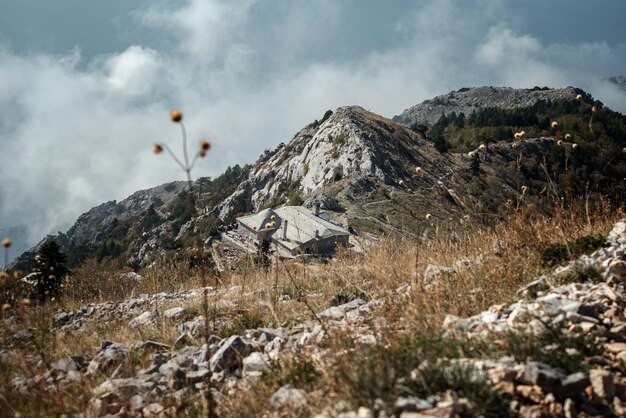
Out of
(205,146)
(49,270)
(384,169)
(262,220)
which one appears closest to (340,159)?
(384,169)

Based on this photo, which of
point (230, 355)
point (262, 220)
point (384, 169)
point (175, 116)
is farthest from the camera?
point (384, 169)

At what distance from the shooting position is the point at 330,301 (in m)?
6.70

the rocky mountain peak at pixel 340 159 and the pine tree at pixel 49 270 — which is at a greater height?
the rocky mountain peak at pixel 340 159

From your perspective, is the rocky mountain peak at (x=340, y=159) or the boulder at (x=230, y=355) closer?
the boulder at (x=230, y=355)

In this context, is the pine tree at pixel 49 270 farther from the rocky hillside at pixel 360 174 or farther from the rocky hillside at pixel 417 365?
the rocky hillside at pixel 360 174

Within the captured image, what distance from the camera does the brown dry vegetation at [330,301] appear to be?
12.2 feet

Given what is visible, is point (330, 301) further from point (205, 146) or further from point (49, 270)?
point (49, 270)

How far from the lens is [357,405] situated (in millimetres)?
2789

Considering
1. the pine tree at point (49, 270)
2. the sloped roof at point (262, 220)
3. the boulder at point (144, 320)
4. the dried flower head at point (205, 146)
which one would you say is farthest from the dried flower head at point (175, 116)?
the pine tree at point (49, 270)

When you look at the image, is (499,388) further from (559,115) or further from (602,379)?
(559,115)

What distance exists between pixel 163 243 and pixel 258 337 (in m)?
83.1

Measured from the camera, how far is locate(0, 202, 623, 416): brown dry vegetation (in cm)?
371

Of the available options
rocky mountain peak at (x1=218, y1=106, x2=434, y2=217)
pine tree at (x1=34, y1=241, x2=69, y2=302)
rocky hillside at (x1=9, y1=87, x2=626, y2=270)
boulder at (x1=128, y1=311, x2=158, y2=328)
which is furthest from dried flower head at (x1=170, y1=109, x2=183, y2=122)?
rocky mountain peak at (x1=218, y1=106, x2=434, y2=217)

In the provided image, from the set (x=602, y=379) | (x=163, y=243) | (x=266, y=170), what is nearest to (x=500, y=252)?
(x=602, y=379)
